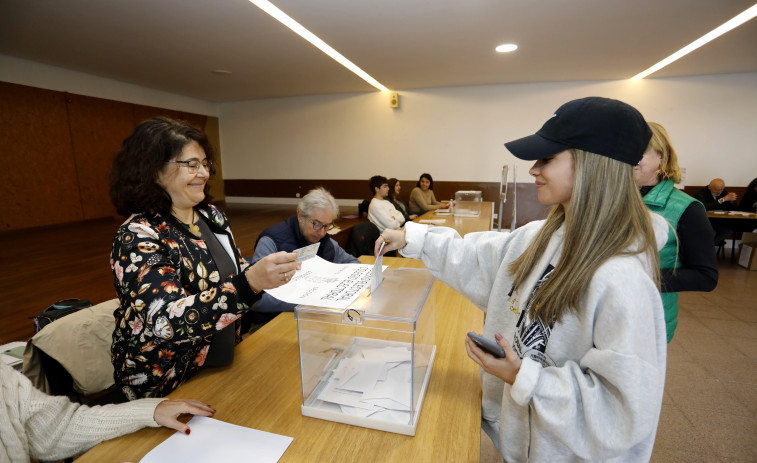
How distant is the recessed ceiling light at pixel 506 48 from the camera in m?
4.93

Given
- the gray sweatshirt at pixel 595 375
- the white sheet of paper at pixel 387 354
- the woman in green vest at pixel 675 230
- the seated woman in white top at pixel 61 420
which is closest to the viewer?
the gray sweatshirt at pixel 595 375

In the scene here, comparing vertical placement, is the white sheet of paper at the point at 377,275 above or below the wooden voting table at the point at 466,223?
above

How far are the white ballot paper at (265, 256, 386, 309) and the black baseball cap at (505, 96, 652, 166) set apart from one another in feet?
1.87

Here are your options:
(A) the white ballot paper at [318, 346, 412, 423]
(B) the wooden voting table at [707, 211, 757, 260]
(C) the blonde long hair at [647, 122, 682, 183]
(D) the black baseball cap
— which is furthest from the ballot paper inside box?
(B) the wooden voting table at [707, 211, 757, 260]

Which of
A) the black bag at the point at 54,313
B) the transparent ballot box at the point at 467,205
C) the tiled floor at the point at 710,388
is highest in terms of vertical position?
the transparent ballot box at the point at 467,205

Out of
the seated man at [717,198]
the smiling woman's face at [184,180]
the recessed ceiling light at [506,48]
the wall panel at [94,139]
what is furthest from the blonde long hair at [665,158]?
the wall panel at [94,139]

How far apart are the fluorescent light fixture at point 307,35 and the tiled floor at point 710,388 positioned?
14.4 ft

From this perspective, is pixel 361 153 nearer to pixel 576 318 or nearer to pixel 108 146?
pixel 108 146

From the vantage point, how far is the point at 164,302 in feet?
3.19

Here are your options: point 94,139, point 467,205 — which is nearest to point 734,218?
point 467,205

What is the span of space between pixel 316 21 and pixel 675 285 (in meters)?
4.25

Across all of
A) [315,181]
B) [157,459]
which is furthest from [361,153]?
[157,459]

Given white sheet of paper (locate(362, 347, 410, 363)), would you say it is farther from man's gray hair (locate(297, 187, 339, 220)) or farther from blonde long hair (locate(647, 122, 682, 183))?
blonde long hair (locate(647, 122, 682, 183))

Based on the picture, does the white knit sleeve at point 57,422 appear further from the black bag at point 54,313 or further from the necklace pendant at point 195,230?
the black bag at point 54,313
